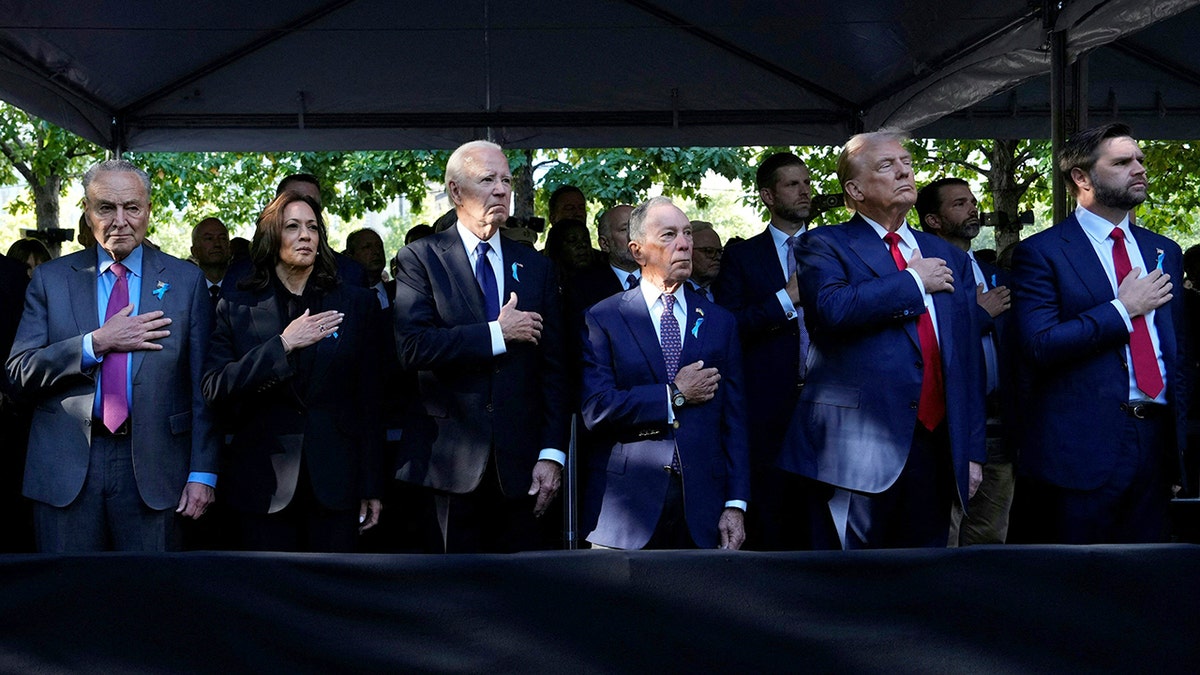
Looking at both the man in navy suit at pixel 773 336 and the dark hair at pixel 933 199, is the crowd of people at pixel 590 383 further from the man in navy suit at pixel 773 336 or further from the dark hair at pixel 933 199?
the dark hair at pixel 933 199

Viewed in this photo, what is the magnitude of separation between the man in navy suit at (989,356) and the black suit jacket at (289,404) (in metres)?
2.49

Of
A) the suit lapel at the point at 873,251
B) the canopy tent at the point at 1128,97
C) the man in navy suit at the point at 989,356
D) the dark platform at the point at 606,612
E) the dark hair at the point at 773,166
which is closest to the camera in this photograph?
the dark platform at the point at 606,612

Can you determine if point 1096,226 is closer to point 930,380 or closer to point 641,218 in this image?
point 930,380

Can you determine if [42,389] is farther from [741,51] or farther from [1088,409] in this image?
[741,51]

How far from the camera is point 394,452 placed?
5.55m

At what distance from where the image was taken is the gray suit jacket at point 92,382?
3986 mm

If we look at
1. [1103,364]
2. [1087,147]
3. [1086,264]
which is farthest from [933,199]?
[1103,364]

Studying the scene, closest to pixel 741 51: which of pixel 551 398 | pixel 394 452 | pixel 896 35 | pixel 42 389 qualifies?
pixel 896 35

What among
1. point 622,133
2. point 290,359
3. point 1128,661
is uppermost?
point 622,133

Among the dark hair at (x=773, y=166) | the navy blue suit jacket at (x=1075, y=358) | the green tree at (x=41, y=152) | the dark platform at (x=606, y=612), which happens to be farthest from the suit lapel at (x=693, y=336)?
the green tree at (x=41, y=152)

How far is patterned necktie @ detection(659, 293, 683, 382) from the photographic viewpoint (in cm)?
418

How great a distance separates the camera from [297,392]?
4195 millimetres

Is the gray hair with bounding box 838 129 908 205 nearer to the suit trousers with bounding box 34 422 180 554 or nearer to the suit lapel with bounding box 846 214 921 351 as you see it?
the suit lapel with bounding box 846 214 921 351

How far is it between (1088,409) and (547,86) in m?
5.28
